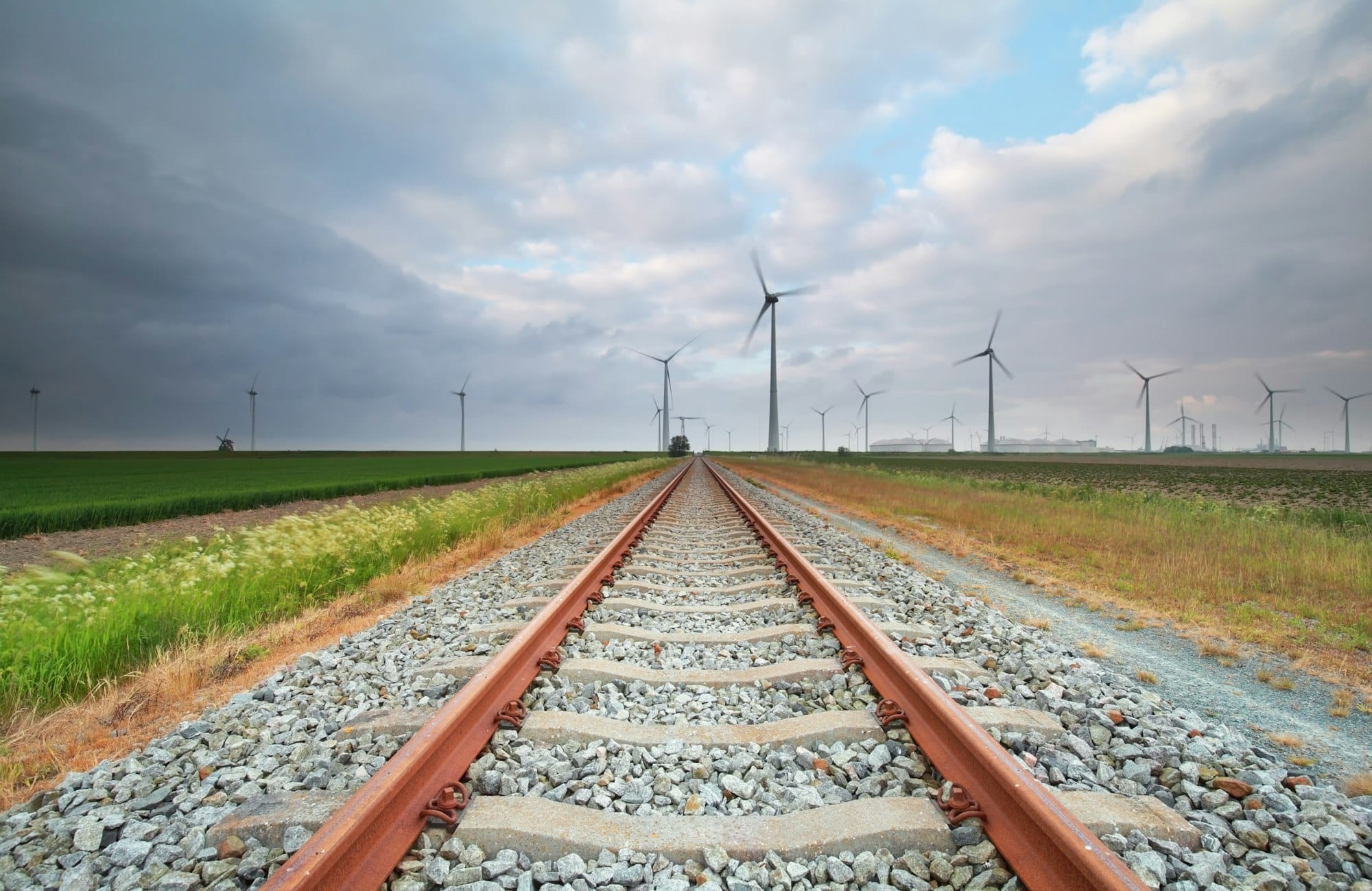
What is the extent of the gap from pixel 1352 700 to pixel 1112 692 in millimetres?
1772

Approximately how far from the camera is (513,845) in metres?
2.34

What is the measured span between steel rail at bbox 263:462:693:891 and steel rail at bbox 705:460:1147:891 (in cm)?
194

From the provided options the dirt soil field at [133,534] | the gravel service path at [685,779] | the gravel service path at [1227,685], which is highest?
the gravel service path at [685,779]

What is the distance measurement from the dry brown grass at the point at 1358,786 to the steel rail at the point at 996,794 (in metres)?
1.62

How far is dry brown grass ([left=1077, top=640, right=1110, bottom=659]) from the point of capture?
16.4ft

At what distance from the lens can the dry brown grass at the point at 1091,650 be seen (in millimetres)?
4984

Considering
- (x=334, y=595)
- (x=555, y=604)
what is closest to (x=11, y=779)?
(x=555, y=604)

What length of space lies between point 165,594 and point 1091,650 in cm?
786

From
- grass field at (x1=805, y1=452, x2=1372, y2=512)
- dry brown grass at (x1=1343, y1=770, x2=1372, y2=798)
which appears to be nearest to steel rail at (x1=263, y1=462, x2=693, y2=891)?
dry brown grass at (x1=1343, y1=770, x2=1372, y2=798)

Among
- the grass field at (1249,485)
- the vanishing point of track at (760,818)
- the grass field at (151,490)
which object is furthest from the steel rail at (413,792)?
the grass field at (151,490)

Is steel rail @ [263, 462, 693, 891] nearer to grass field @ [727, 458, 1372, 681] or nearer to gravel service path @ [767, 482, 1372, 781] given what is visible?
gravel service path @ [767, 482, 1372, 781]

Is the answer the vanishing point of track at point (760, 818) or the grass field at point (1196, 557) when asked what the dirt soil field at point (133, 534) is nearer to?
the vanishing point of track at point (760, 818)

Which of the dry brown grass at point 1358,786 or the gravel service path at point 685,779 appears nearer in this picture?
the gravel service path at point 685,779

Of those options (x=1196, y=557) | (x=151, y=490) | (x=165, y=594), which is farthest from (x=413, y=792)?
(x=151, y=490)
